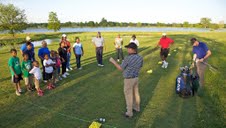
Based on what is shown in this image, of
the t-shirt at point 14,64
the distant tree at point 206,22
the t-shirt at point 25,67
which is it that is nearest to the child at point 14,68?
the t-shirt at point 14,64

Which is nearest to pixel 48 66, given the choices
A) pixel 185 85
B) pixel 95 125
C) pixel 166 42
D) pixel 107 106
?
pixel 107 106

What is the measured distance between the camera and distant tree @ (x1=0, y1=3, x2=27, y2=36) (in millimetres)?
55906

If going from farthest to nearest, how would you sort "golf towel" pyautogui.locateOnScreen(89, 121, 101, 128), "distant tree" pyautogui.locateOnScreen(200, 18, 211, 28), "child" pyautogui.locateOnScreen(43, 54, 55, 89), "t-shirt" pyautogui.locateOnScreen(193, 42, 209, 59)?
"distant tree" pyautogui.locateOnScreen(200, 18, 211, 28)
"child" pyautogui.locateOnScreen(43, 54, 55, 89)
"t-shirt" pyautogui.locateOnScreen(193, 42, 209, 59)
"golf towel" pyautogui.locateOnScreen(89, 121, 101, 128)

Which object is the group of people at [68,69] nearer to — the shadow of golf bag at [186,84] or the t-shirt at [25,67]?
the t-shirt at [25,67]

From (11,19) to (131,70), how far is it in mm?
59732

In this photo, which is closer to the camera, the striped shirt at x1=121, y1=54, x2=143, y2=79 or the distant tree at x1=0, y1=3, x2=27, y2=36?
the striped shirt at x1=121, y1=54, x2=143, y2=79

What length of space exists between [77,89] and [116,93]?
70.4 inches

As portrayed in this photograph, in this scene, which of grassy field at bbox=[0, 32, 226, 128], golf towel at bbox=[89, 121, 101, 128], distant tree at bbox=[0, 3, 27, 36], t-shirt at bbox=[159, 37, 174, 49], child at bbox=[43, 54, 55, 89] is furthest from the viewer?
distant tree at bbox=[0, 3, 27, 36]

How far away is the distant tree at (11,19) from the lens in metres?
55.9

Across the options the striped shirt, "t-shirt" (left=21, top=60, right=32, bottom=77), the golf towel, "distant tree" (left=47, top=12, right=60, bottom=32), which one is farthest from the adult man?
"distant tree" (left=47, top=12, right=60, bottom=32)

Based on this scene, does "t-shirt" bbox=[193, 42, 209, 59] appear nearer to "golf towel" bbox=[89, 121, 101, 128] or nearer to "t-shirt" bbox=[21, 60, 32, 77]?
"golf towel" bbox=[89, 121, 101, 128]

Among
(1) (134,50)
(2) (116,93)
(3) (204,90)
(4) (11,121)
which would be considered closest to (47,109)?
(4) (11,121)

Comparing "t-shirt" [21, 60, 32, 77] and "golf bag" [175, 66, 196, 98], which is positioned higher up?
"t-shirt" [21, 60, 32, 77]

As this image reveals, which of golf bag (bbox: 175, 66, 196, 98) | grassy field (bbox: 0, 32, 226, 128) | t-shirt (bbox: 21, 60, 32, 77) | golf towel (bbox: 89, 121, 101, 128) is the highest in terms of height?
t-shirt (bbox: 21, 60, 32, 77)
